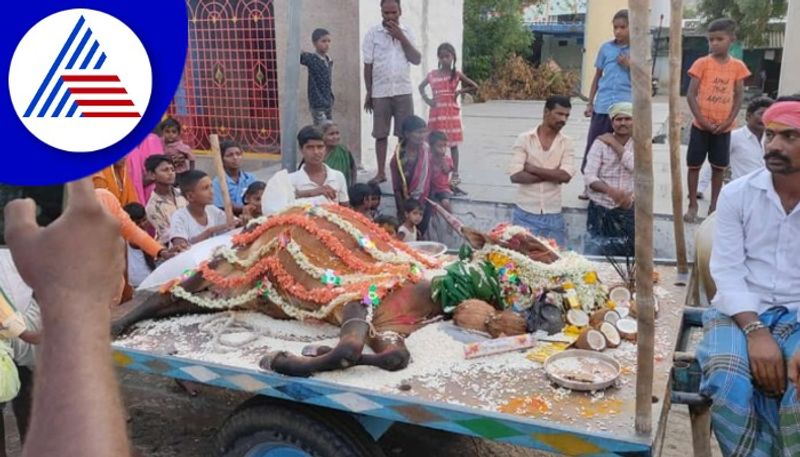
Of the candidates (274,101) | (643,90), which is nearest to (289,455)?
(643,90)

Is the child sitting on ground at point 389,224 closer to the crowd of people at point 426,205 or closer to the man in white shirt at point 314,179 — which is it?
the crowd of people at point 426,205

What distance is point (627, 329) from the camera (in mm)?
3328

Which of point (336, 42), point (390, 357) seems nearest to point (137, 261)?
point (390, 357)

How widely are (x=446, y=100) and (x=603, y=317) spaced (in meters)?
4.59

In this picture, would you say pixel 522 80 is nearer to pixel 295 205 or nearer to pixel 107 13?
pixel 295 205

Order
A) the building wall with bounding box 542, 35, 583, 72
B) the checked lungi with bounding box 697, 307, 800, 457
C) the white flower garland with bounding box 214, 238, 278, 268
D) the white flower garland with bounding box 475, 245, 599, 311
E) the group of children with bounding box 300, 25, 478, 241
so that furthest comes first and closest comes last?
the building wall with bounding box 542, 35, 583, 72
the group of children with bounding box 300, 25, 478, 241
the white flower garland with bounding box 214, 238, 278, 268
the white flower garland with bounding box 475, 245, 599, 311
the checked lungi with bounding box 697, 307, 800, 457

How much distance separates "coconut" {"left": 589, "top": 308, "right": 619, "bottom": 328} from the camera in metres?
3.39

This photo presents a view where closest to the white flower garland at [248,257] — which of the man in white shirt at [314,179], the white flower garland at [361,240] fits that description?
the white flower garland at [361,240]

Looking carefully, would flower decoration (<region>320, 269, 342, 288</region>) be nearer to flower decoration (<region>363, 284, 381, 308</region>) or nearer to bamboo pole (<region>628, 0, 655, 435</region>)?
flower decoration (<region>363, 284, 381, 308</region>)

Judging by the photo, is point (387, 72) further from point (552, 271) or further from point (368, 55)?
point (552, 271)

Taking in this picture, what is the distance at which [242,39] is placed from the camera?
8797 millimetres

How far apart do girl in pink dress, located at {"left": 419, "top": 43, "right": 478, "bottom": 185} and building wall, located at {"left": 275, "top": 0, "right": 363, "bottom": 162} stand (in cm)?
89

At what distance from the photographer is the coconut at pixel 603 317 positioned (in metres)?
3.39

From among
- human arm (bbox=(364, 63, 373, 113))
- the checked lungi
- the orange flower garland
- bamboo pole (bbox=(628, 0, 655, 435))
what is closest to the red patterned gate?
human arm (bbox=(364, 63, 373, 113))
